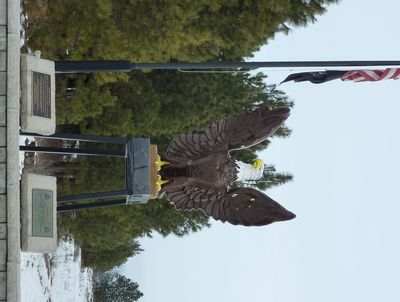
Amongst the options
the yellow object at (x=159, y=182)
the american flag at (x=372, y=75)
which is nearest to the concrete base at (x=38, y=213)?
the yellow object at (x=159, y=182)

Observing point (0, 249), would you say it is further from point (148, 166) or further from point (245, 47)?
point (245, 47)

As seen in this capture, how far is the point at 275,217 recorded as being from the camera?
10.4 meters

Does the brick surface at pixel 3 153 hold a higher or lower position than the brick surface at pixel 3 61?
lower

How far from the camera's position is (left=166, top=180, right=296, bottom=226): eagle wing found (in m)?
10.4

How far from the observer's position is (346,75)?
33.5 feet

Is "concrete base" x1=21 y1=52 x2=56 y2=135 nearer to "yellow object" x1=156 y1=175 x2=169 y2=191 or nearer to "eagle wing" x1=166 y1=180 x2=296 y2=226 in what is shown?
"yellow object" x1=156 y1=175 x2=169 y2=191

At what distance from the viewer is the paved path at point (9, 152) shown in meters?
8.32

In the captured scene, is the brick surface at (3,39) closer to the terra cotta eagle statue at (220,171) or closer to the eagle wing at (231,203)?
the terra cotta eagle statue at (220,171)

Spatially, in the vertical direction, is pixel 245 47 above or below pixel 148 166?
above

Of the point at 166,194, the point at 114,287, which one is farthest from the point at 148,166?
the point at 114,287

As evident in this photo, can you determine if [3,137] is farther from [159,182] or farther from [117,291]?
[117,291]

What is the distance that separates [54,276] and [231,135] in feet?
46.6

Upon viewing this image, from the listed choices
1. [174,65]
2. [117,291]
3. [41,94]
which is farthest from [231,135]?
[117,291]

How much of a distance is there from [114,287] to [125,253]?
14.6 meters
